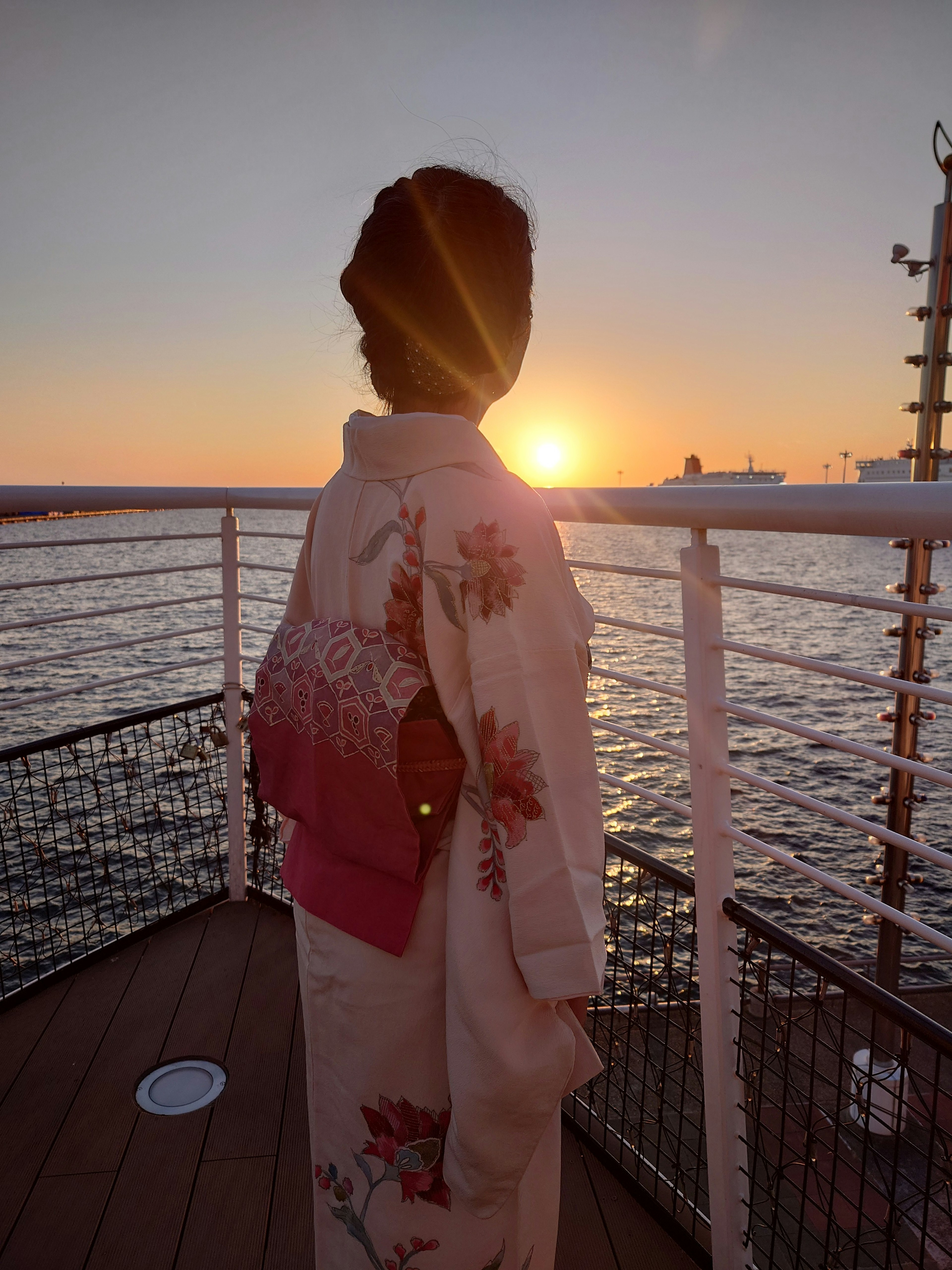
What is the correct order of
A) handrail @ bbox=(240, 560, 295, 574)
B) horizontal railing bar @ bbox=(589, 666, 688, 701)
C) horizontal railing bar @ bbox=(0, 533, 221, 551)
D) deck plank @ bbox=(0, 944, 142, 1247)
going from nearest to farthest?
1. horizontal railing bar @ bbox=(589, 666, 688, 701)
2. deck plank @ bbox=(0, 944, 142, 1247)
3. horizontal railing bar @ bbox=(0, 533, 221, 551)
4. handrail @ bbox=(240, 560, 295, 574)

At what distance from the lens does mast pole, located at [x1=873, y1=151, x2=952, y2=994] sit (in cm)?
345

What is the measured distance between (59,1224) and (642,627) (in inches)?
61.9

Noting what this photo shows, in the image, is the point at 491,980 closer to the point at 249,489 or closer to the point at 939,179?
the point at 249,489

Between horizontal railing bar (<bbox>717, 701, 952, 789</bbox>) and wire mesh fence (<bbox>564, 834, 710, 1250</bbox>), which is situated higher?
horizontal railing bar (<bbox>717, 701, 952, 789</bbox>)

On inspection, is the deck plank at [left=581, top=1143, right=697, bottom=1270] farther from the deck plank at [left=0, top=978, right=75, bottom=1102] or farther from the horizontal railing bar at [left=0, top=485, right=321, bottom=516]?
the horizontal railing bar at [left=0, top=485, right=321, bottom=516]

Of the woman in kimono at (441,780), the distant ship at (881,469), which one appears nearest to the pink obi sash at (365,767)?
the woman in kimono at (441,780)

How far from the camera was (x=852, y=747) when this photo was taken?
3.07 feet

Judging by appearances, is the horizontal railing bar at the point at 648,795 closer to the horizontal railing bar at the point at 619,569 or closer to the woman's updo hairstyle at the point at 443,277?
the horizontal railing bar at the point at 619,569

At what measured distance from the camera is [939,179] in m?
4.03

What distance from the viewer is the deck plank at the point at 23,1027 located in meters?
1.76

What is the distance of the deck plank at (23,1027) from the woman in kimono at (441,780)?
4.17 feet

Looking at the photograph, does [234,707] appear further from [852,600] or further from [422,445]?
[852,600]

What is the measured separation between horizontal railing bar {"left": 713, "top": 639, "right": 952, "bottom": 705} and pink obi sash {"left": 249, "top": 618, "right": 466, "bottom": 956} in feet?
1.39

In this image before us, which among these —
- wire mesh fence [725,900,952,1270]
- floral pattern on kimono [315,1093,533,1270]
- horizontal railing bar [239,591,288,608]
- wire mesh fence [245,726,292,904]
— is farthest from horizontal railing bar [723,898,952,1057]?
wire mesh fence [245,726,292,904]
